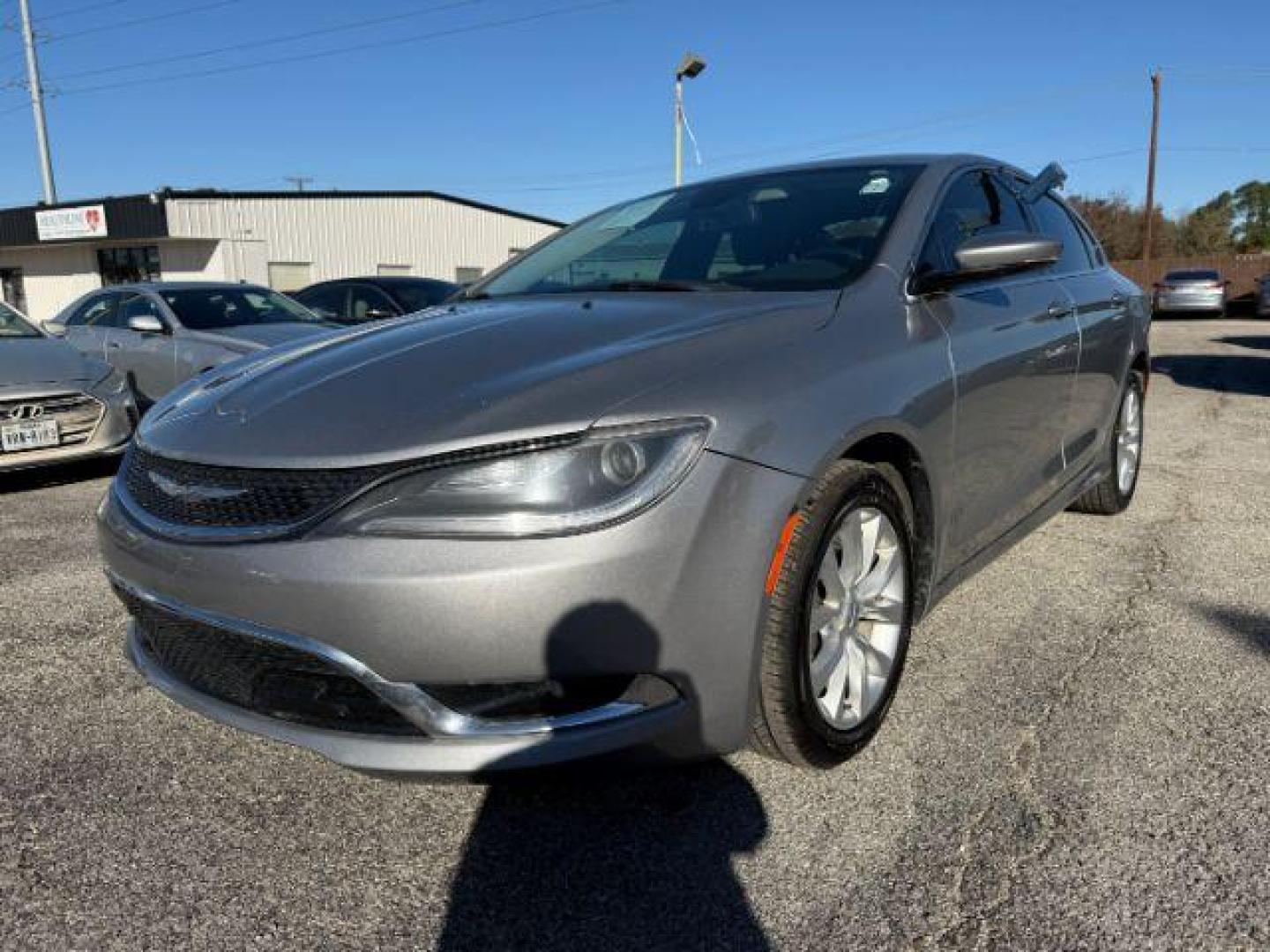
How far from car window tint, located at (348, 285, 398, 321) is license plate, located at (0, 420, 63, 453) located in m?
4.18

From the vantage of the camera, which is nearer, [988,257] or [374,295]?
[988,257]

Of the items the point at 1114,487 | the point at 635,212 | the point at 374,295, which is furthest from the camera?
the point at 374,295

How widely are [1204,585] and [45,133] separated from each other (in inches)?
1297

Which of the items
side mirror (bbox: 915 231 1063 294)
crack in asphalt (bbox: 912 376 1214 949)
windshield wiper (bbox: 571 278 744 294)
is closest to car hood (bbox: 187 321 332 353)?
windshield wiper (bbox: 571 278 744 294)

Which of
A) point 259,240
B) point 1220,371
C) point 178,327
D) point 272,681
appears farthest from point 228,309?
point 259,240

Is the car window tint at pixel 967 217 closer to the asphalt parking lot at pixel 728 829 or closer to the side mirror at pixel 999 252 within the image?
the side mirror at pixel 999 252

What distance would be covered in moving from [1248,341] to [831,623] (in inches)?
660

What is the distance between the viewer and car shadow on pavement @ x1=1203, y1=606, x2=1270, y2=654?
302cm

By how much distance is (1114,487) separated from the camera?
445cm

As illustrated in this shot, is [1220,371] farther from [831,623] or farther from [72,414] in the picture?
[72,414]

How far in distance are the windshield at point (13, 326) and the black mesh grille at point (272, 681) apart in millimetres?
5734

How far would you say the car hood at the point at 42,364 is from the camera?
5.86 metres

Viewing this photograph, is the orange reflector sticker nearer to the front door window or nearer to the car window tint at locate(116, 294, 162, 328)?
the car window tint at locate(116, 294, 162, 328)

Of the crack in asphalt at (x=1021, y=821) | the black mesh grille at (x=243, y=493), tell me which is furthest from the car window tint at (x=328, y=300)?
the crack in asphalt at (x=1021, y=821)
